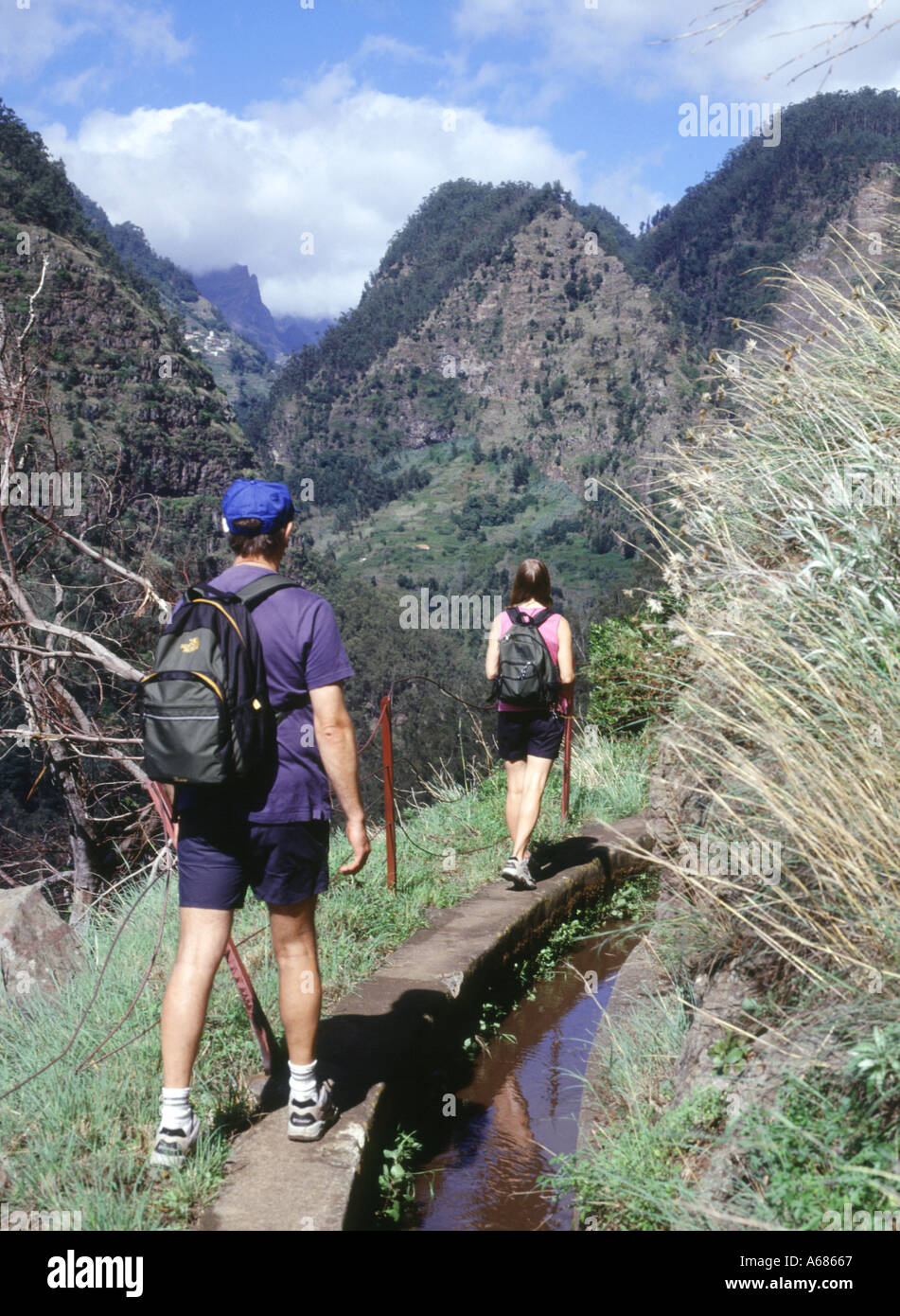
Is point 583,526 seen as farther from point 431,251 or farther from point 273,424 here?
point 431,251

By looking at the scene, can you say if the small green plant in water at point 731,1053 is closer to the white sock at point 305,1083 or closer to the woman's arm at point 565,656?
the white sock at point 305,1083

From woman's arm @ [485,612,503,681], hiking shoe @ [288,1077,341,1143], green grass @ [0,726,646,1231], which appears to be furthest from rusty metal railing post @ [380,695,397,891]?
hiking shoe @ [288,1077,341,1143]

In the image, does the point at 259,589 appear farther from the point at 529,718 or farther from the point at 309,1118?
the point at 529,718

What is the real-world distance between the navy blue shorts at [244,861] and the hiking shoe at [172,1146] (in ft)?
1.65

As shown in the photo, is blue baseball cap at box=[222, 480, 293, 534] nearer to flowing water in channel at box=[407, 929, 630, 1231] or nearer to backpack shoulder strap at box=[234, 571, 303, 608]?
backpack shoulder strap at box=[234, 571, 303, 608]

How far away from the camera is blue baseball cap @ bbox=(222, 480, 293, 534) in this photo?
8.75 feet

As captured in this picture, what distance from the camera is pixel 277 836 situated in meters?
2.58

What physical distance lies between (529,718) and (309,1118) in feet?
8.58

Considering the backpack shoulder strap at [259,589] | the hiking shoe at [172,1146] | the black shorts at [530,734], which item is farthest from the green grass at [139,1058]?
the backpack shoulder strap at [259,589]

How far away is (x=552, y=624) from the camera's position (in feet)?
16.6

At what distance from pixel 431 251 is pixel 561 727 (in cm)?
18454

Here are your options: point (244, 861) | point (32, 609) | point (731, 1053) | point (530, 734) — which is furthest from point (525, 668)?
→ point (32, 609)

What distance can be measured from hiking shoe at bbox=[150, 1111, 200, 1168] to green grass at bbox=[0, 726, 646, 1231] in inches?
1.1
